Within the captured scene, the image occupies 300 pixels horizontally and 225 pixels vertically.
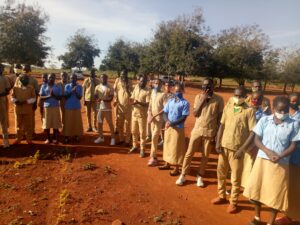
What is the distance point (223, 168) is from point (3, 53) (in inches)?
876

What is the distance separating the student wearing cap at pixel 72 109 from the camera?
838cm

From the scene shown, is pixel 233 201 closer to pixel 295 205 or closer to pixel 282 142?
pixel 295 205

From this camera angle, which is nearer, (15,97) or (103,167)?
(103,167)

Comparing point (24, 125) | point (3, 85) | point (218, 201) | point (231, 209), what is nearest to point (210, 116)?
point (218, 201)

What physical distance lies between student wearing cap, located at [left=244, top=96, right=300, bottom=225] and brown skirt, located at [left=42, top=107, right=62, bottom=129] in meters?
5.66

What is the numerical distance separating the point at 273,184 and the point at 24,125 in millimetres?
6248

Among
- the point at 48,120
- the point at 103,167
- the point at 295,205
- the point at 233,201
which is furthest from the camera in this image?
the point at 48,120

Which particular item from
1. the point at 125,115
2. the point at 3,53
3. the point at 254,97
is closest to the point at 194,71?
the point at 3,53

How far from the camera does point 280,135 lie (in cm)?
426

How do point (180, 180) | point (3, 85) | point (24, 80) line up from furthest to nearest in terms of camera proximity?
point (24, 80) < point (3, 85) < point (180, 180)

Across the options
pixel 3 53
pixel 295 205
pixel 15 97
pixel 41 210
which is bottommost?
pixel 41 210

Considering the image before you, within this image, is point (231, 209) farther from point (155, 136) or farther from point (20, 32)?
point (20, 32)

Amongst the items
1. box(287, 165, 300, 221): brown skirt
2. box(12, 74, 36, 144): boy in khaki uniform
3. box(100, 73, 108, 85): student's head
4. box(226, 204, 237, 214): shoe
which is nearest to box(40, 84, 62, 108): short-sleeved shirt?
box(12, 74, 36, 144): boy in khaki uniform

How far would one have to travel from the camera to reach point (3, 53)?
75.2 ft
